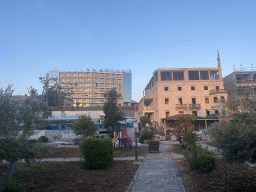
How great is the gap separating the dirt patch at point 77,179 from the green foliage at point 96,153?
0.32 metres

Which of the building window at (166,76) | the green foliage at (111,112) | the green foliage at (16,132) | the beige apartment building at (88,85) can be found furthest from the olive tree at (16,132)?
the beige apartment building at (88,85)

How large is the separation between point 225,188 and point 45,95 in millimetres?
9059

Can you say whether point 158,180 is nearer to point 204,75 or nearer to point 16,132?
point 16,132

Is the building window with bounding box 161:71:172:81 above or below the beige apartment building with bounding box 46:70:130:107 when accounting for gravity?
below

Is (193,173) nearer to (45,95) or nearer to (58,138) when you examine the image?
(45,95)

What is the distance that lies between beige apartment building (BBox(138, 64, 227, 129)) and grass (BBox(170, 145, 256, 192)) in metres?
29.5

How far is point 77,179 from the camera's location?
7.07 metres

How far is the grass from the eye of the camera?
18.4ft

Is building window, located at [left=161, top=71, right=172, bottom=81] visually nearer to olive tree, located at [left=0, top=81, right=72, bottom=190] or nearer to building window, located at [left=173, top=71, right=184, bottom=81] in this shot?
building window, located at [left=173, top=71, right=184, bottom=81]

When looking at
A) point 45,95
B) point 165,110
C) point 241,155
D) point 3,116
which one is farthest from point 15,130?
point 165,110

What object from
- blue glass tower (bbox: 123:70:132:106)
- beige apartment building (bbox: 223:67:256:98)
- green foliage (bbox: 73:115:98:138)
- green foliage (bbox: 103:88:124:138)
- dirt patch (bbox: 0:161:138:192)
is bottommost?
dirt patch (bbox: 0:161:138:192)

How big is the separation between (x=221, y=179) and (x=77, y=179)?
16.8ft

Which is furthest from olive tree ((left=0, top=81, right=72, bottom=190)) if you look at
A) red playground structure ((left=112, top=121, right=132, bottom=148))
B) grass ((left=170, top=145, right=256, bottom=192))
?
red playground structure ((left=112, top=121, right=132, bottom=148))

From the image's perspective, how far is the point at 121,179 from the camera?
281 inches
